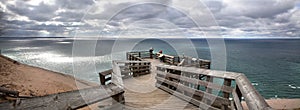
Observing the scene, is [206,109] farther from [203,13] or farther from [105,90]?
[203,13]

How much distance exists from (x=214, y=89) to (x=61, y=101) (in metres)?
2.87

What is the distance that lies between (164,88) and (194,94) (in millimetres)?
1563

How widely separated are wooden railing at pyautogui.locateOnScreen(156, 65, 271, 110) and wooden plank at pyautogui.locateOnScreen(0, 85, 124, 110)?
1.81m

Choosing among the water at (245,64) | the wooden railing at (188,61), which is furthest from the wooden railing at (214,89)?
the water at (245,64)

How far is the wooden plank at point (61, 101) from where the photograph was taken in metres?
1.65

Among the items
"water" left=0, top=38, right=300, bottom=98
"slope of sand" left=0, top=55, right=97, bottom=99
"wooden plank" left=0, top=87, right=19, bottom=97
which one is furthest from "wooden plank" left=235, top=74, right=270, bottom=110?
"water" left=0, top=38, right=300, bottom=98

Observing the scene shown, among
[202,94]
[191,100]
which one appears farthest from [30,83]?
[202,94]

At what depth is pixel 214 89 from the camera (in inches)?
130

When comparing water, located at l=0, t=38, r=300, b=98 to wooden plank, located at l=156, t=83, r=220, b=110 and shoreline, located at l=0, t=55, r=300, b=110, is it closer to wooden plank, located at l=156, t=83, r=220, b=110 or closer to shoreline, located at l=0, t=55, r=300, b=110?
shoreline, located at l=0, t=55, r=300, b=110

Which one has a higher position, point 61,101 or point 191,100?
point 61,101

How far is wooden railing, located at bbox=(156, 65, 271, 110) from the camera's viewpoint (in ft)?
6.25

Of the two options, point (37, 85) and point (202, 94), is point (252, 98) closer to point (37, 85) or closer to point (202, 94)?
point (202, 94)

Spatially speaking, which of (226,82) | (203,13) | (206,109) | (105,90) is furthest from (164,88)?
(203,13)

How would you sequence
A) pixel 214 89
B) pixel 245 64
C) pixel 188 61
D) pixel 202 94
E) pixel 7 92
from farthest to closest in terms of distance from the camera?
pixel 245 64, pixel 188 61, pixel 7 92, pixel 202 94, pixel 214 89
